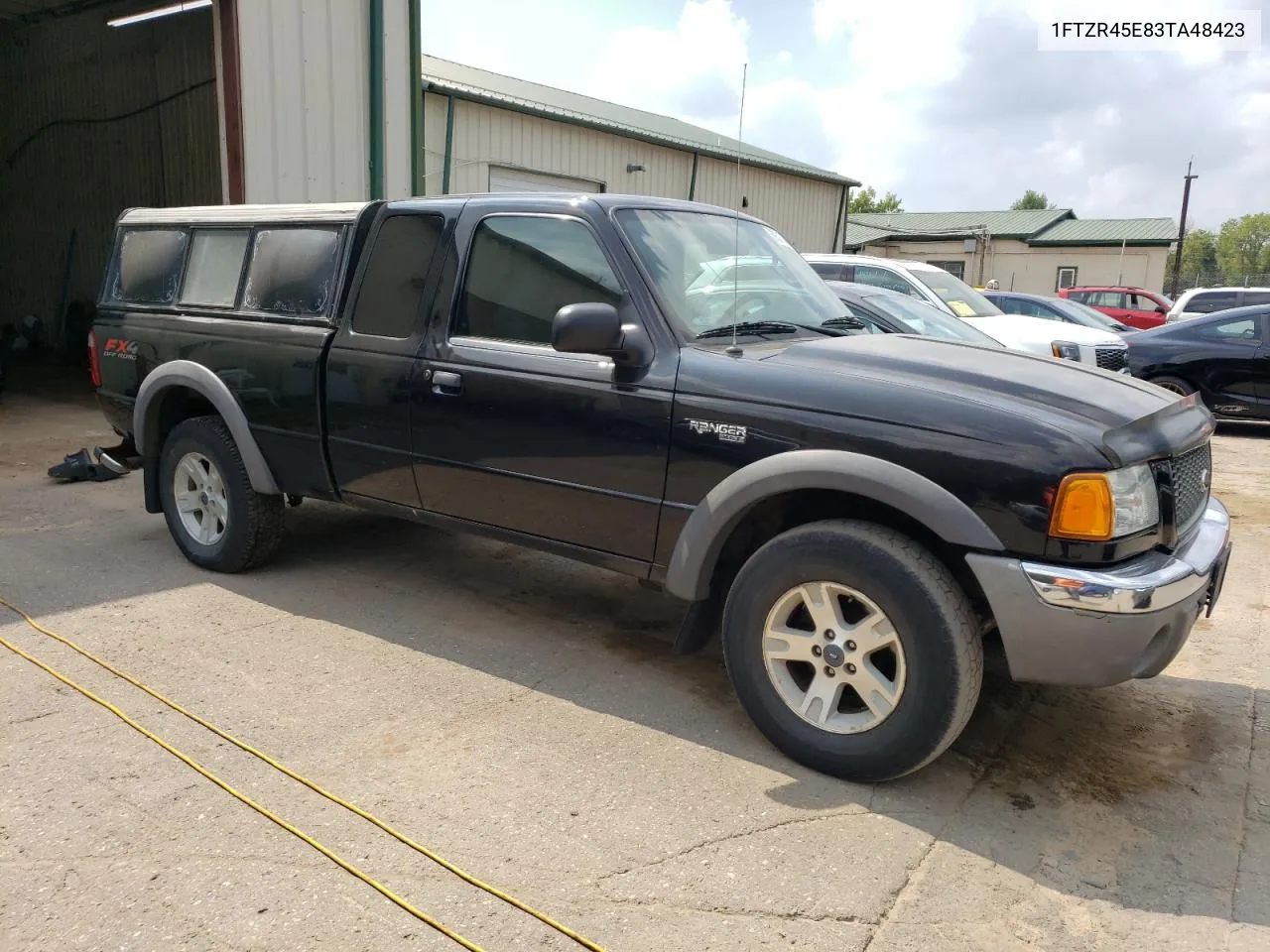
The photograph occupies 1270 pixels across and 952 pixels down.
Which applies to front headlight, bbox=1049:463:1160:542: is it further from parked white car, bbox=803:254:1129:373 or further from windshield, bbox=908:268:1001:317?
windshield, bbox=908:268:1001:317

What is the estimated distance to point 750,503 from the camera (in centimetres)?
335

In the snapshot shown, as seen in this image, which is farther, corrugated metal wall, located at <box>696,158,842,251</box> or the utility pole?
the utility pole

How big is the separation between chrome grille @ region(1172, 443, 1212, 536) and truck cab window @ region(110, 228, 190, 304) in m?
4.92

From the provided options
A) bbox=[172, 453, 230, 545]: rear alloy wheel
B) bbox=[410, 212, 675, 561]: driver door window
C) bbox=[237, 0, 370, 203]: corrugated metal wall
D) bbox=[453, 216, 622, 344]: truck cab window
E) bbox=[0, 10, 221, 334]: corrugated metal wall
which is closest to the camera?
bbox=[410, 212, 675, 561]: driver door window

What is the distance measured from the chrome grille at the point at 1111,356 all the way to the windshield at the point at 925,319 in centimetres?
254

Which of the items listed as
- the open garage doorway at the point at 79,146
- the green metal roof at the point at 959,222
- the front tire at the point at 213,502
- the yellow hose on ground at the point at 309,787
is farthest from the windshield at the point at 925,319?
the green metal roof at the point at 959,222

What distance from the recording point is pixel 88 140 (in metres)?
15.1

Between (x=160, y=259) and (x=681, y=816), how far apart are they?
4.35 metres

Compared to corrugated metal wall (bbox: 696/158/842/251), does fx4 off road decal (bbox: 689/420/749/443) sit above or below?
below

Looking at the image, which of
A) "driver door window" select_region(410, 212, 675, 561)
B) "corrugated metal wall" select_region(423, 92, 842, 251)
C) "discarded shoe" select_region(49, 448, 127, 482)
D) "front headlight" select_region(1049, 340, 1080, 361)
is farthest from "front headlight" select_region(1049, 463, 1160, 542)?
"corrugated metal wall" select_region(423, 92, 842, 251)

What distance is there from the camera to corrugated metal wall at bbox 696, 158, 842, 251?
19.2 metres

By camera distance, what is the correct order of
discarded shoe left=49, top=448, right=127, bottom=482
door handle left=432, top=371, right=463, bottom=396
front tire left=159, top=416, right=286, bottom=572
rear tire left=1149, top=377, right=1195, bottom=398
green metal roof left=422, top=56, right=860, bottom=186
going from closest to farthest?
1. door handle left=432, top=371, right=463, bottom=396
2. front tire left=159, top=416, right=286, bottom=572
3. discarded shoe left=49, top=448, right=127, bottom=482
4. rear tire left=1149, top=377, right=1195, bottom=398
5. green metal roof left=422, top=56, right=860, bottom=186

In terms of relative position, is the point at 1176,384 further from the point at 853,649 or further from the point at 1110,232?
the point at 1110,232

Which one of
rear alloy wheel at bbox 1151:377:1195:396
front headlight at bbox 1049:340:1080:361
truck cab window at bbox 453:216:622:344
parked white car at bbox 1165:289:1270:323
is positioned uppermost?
parked white car at bbox 1165:289:1270:323
